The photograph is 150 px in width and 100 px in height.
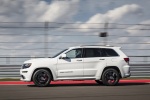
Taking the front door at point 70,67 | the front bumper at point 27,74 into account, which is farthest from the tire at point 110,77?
the front bumper at point 27,74

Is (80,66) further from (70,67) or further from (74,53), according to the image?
(74,53)

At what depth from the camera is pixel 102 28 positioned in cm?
1864

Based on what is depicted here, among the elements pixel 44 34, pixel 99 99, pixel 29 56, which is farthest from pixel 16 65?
pixel 99 99

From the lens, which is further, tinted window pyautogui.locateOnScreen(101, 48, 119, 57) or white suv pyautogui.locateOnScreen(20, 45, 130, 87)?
tinted window pyautogui.locateOnScreen(101, 48, 119, 57)

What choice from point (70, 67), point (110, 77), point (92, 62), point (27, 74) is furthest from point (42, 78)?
point (110, 77)

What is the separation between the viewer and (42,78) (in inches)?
531

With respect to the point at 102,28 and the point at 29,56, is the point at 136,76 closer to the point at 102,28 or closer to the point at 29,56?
the point at 102,28

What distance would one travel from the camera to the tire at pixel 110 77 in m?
13.9

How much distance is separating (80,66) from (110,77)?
1244 millimetres

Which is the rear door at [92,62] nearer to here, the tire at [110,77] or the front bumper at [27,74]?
the tire at [110,77]

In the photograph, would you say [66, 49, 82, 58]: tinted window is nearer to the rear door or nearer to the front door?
the front door

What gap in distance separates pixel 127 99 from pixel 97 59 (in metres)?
4.45

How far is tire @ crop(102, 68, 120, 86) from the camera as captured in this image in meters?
13.9

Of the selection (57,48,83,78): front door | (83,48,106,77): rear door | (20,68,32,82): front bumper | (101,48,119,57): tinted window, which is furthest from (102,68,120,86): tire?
(20,68,32,82): front bumper
